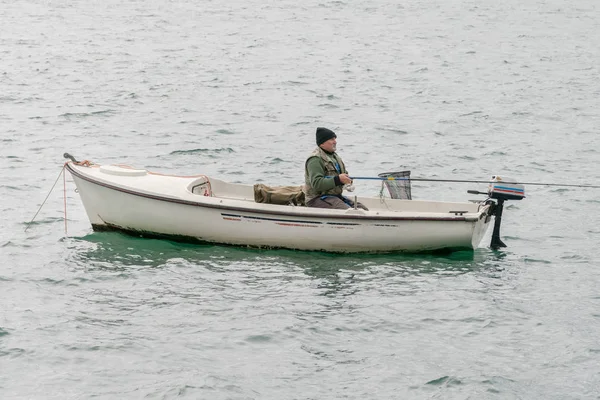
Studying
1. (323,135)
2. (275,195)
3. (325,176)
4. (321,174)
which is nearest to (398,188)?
(325,176)

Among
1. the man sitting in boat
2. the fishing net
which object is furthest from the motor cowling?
the man sitting in boat

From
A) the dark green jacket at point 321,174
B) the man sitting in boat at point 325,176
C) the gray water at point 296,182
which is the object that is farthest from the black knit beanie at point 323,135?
the gray water at point 296,182

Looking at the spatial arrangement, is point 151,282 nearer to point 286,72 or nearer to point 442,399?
point 442,399

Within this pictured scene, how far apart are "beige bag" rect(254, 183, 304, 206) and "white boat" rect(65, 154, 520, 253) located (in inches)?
5.3

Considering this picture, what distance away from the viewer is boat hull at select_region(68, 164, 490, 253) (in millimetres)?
12609

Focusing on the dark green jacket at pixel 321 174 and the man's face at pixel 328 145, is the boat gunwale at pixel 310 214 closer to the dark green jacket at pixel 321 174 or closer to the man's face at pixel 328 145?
the dark green jacket at pixel 321 174

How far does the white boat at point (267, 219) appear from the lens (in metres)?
12.6

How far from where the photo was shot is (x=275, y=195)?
42.7 ft

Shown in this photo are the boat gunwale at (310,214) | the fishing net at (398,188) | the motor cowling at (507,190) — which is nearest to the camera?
the boat gunwale at (310,214)

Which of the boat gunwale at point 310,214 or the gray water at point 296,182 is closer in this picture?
the gray water at point 296,182

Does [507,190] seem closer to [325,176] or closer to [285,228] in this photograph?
[325,176]

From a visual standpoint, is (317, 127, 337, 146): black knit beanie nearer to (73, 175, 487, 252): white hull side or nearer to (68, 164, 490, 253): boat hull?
(68, 164, 490, 253): boat hull

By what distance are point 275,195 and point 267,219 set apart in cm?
40

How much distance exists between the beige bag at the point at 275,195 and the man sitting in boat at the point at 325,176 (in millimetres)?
211
